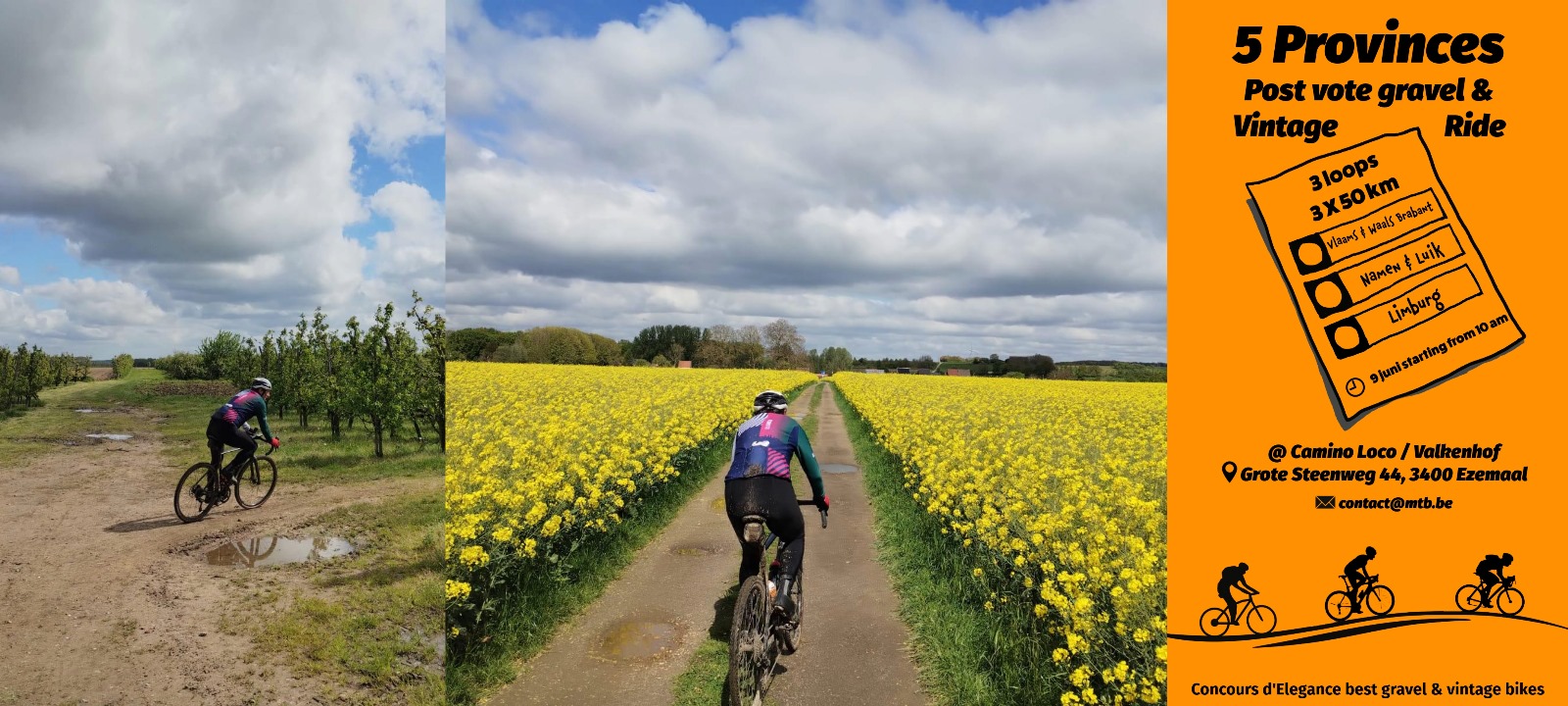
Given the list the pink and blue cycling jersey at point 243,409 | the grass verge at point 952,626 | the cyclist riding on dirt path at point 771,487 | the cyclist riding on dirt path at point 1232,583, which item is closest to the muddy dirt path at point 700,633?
the grass verge at point 952,626

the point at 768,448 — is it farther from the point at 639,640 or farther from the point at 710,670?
the point at 639,640

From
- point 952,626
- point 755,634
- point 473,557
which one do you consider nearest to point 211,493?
point 473,557

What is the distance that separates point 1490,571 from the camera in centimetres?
350

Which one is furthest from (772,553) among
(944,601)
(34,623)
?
(34,623)

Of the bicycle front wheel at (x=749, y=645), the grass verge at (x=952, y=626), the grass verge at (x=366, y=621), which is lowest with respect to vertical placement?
the grass verge at (x=366, y=621)

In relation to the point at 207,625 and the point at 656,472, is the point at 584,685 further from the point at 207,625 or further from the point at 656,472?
the point at 656,472

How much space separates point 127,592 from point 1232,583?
11.0 metres

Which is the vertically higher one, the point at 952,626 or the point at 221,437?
the point at 221,437

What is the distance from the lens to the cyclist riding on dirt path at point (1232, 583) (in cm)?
391

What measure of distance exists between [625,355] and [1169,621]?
11330 cm

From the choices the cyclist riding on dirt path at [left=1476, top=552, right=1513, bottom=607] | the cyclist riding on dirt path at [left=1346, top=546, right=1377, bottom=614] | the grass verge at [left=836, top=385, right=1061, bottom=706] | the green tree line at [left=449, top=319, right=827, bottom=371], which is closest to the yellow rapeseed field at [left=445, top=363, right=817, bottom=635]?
the grass verge at [left=836, top=385, right=1061, bottom=706]

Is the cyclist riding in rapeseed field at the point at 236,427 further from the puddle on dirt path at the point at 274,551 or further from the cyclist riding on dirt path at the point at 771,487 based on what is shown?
the cyclist riding on dirt path at the point at 771,487

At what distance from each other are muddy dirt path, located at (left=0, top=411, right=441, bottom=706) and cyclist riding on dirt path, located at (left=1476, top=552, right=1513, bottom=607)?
7761 millimetres

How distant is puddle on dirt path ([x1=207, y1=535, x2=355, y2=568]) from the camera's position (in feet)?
32.7
